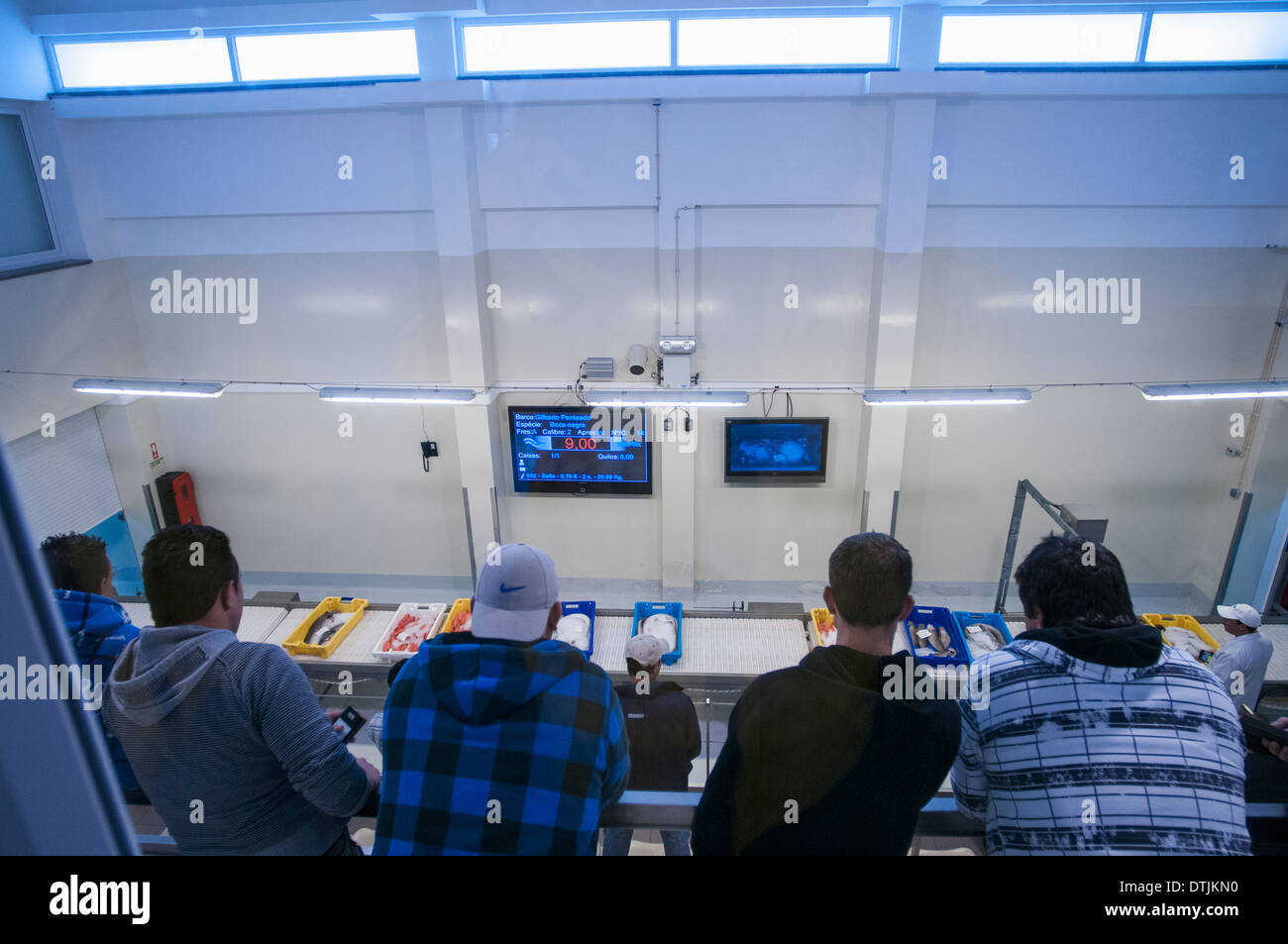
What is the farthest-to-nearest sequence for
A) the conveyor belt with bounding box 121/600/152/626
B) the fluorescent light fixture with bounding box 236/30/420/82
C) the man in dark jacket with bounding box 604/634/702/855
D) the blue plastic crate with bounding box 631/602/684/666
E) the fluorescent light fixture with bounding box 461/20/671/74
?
the fluorescent light fixture with bounding box 236/30/420/82
the fluorescent light fixture with bounding box 461/20/671/74
the conveyor belt with bounding box 121/600/152/626
the blue plastic crate with bounding box 631/602/684/666
the man in dark jacket with bounding box 604/634/702/855

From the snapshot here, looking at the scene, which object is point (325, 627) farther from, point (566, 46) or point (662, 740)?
point (566, 46)

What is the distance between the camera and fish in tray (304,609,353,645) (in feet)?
18.1

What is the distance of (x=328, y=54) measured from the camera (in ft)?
23.3

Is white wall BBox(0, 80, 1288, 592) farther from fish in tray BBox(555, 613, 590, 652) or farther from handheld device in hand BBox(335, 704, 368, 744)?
handheld device in hand BBox(335, 704, 368, 744)

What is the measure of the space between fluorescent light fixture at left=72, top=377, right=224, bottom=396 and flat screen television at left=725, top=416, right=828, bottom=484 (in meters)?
5.18

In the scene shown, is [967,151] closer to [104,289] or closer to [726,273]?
[726,273]

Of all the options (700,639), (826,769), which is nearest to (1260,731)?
(826,769)

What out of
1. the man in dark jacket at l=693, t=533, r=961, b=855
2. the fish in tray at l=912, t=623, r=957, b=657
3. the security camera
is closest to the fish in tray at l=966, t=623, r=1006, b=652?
the fish in tray at l=912, t=623, r=957, b=657

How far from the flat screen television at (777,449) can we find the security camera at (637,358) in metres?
1.12

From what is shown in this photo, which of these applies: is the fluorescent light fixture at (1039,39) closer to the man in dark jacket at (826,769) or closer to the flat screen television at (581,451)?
the flat screen television at (581,451)

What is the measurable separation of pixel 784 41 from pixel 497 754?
23.8 feet

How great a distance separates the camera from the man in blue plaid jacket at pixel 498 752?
1522 millimetres
